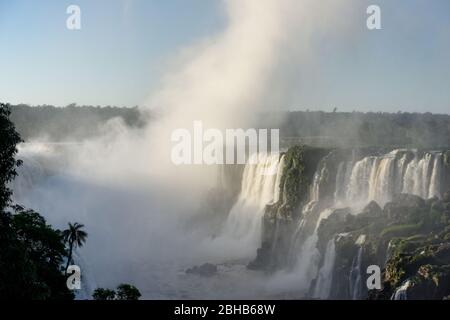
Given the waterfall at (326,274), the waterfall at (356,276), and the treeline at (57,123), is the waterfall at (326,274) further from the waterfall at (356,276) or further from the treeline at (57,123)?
the treeline at (57,123)

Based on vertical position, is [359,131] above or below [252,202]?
above

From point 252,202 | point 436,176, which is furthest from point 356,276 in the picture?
point 252,202

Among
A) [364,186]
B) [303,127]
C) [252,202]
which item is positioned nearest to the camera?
[364,186]

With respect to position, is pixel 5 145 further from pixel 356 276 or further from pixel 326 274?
pixel 326 274

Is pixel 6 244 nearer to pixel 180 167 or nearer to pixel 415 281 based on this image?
pixel 415 281

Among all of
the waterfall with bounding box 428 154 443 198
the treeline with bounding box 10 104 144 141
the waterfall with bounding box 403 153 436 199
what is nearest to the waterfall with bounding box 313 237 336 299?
the waterfall with bounding box 403 153 436 199
